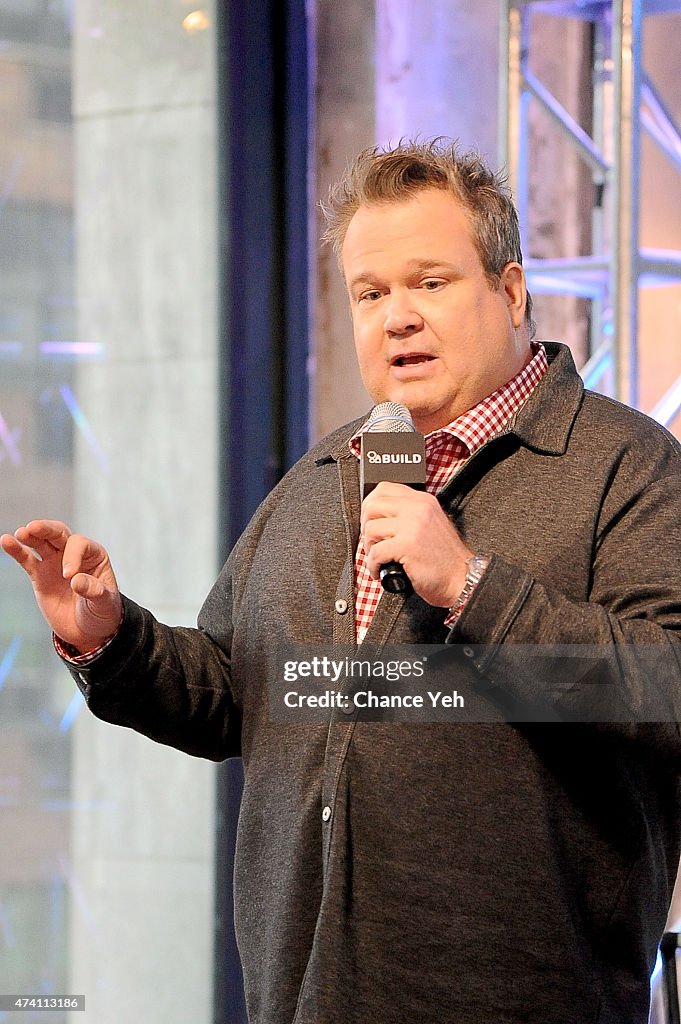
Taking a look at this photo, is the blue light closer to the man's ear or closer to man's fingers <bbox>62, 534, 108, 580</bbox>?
man's fingers <bbox>62, 534, 108, 580</bbox>

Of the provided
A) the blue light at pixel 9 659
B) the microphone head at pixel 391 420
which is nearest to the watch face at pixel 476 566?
the microphone head at pixel 391 420

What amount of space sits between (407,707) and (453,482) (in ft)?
0.82

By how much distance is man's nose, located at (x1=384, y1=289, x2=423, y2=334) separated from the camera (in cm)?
141

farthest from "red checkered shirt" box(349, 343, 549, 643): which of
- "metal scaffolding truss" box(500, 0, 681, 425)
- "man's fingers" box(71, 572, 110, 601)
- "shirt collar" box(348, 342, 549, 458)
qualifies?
"metal scaffolding truss" box(500, 0, 681, 425)

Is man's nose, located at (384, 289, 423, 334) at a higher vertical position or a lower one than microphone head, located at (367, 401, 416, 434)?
higher

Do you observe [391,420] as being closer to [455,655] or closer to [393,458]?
[393,458]

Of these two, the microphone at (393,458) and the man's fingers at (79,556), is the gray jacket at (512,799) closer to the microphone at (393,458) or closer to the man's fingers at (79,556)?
the microphone at (393,458)

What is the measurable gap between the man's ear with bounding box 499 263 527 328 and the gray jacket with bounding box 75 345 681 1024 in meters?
0.14

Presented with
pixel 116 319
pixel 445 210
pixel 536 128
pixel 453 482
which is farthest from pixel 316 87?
pixel 453 482

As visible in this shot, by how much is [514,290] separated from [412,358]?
173 millimetres

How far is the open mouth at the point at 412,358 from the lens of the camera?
56.4 inches

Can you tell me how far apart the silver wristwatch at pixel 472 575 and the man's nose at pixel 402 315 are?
33cm

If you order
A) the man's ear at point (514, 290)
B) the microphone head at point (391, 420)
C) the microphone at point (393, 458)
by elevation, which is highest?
the man's ear at point (514, 290)

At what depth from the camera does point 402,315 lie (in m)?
1.41
